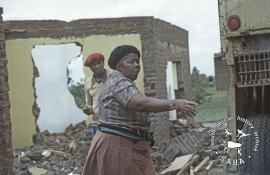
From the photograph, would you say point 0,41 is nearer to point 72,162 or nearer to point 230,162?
point 230,162

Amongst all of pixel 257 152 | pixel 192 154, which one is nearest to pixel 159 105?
pixel 257 152

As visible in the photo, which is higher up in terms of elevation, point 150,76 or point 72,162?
point 150,76

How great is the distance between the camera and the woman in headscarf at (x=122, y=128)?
3658mm

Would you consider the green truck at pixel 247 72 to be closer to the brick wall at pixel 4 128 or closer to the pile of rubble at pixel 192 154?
the brick wall at pixel 4 128

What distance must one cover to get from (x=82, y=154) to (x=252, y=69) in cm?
733

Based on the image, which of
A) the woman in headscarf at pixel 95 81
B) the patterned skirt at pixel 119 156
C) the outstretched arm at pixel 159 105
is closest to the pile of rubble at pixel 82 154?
the woman in headscarf at pixel 95 81

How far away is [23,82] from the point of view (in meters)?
12.9

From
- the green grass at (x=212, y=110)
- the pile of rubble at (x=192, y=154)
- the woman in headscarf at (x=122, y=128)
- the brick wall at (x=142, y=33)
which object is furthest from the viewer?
the green grass at (x=212, y=110)

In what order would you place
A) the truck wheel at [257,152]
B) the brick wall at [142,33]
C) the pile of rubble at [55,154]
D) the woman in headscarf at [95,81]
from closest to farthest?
the truck wheel at [257,152] < the woman in headscarf at [95,81] < the pile of rubble at [55,154] < the brick wall at [142,33]

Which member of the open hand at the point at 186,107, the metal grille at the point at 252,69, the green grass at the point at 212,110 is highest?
the metal grille at the point at 252,69

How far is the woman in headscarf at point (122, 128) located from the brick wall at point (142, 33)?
7.77 metres

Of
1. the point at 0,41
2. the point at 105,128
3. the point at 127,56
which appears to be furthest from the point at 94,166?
the point at 0,41

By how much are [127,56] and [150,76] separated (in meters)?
8.16

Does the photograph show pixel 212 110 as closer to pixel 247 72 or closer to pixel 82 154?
pixel 82 154
